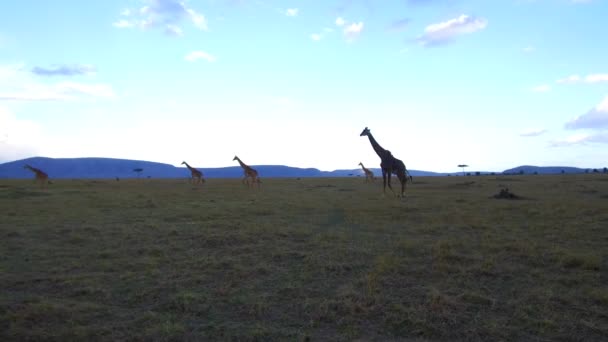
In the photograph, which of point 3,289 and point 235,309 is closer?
point 235,309

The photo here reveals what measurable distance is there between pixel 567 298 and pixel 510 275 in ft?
3.92

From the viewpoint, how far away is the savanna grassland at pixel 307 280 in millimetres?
5324

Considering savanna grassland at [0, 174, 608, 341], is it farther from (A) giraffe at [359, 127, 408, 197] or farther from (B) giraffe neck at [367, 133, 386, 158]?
(B) giraffe neck at [367, 133, 386, 158]

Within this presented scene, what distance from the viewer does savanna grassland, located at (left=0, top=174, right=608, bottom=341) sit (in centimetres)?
532

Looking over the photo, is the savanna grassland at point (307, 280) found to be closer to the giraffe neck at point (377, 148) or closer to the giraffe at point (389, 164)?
the giraffe at point (389, 164)

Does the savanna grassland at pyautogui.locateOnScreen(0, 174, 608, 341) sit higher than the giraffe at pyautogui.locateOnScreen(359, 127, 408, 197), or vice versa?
the giraffe at pyautogui.locateOnScreen(359, 127, 408, 197)

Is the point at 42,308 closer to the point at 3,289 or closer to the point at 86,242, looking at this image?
the point at 3,289

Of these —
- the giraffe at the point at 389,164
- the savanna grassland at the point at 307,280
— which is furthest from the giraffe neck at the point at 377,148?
the savanna grassland at the point at 307,280

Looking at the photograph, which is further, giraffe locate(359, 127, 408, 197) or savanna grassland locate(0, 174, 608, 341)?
giraffe locate(359, 127, 408, 197)

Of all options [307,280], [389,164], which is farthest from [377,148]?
[307,280]

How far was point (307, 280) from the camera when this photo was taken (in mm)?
7195

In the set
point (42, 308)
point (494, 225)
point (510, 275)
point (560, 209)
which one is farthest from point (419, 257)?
point (560, 209)

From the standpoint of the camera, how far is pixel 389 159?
70.3 feet

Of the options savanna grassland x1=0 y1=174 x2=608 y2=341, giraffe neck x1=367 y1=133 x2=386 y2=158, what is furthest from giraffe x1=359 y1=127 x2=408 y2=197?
savanna grassland x1=0 y1=174 x2=608 y2=341
